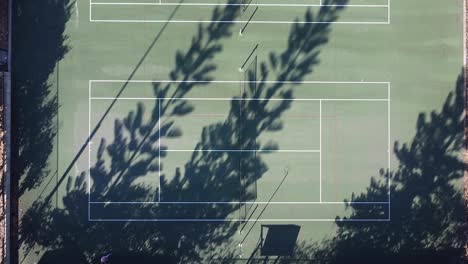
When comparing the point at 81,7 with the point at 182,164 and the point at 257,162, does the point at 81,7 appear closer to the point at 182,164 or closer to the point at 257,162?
the point at 182,164

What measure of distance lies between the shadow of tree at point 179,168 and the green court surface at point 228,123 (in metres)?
0.05

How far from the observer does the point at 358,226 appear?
61.7 feet

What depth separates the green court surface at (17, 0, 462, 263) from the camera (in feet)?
61.3

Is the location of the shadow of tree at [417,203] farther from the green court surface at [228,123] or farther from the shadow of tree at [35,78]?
the shadow of tree at [35,78]

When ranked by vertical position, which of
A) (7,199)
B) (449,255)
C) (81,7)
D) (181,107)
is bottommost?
(449,255)

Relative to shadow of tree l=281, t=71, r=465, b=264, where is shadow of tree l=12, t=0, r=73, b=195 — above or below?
above

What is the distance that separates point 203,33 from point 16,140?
838cm

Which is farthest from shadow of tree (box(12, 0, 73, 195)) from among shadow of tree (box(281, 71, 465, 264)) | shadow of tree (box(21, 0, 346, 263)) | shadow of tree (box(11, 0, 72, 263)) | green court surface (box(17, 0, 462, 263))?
shadow of tree (box(281, 71, 465, 264))

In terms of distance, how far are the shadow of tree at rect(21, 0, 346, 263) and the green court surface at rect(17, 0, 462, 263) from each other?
55 millimetres

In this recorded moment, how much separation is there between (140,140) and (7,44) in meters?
6.30

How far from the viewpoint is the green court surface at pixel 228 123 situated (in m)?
18.7

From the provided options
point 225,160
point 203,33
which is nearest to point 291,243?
point 225,160

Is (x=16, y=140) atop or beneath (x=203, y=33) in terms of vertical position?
beneath

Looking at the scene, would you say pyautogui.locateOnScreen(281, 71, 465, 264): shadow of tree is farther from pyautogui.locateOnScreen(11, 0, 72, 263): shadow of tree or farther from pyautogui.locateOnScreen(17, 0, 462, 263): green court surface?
pyautogui.locateOnScreen(11, 0, 72, 263): shadow of tree
